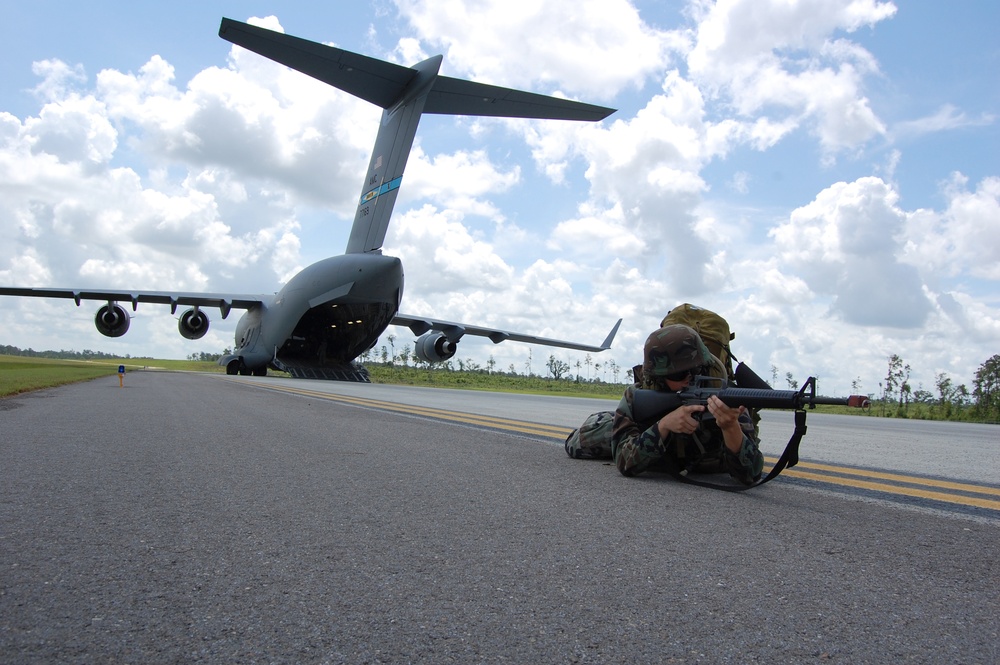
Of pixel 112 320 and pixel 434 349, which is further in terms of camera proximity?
pixel 434 349

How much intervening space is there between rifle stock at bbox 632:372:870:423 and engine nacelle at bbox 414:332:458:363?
25.4m

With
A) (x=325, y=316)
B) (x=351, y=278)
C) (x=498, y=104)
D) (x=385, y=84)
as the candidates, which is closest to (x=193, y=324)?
(x=325, y=316)

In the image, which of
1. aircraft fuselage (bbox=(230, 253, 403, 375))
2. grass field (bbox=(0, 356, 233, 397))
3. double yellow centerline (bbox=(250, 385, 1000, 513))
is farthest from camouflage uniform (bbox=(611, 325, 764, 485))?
aircraft fuselage (bbox=(230, 253, 403, 375))

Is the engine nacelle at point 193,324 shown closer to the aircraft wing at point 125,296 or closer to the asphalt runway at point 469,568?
the aircraft wing at point 125,296

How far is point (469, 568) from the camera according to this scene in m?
2.06

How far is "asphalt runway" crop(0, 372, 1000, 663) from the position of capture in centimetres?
153

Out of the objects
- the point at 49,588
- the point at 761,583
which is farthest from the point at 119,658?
the point at 761,583

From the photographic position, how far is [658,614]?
1721 mm

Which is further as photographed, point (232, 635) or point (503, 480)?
point (503, 480)

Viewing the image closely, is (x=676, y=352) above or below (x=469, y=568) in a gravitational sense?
above

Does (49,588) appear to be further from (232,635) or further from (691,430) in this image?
(691,430)

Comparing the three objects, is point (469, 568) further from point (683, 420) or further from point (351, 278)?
point (351, 278)

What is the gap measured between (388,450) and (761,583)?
3.25 m

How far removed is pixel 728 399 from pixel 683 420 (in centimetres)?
27
